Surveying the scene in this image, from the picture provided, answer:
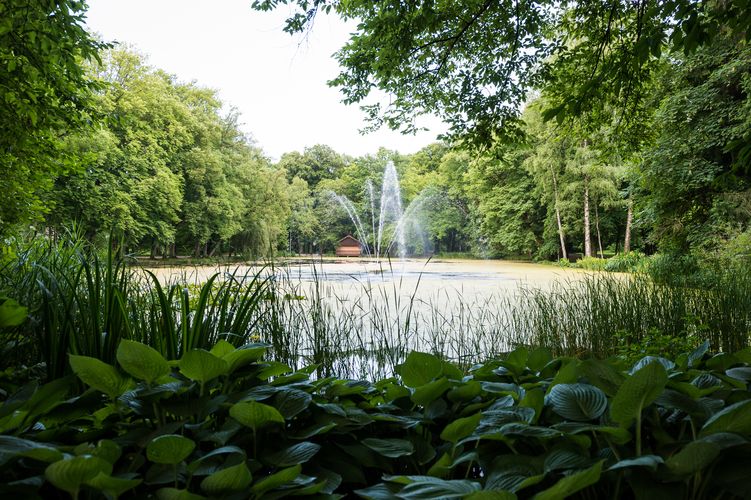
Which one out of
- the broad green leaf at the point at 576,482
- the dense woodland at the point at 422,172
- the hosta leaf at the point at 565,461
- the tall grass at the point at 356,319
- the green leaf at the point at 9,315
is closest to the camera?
the broad green leaf at the point at 576,482

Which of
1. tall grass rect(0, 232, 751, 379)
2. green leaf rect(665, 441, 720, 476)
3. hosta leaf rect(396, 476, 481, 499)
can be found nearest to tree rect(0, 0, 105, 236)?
tall grass rect(0, 232, 751, 379)

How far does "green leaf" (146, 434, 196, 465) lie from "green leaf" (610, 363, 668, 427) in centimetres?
42

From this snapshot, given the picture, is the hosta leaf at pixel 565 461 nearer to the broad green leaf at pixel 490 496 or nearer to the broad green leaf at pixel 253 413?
the broad green leaf at pixel 490 496

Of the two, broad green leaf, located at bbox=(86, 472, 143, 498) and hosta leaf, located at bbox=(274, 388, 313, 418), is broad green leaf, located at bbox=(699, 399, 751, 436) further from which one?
broad green leaf, located at bbox=(86, 472, 143, 498)

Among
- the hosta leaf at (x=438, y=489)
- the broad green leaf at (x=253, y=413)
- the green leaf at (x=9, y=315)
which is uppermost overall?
the green leaf at (x=9, y=315)

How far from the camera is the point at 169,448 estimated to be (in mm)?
438

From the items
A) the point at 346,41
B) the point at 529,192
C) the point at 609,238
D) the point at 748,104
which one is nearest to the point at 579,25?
the point at 346,41

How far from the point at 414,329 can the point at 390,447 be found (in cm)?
431

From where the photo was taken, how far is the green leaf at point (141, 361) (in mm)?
539

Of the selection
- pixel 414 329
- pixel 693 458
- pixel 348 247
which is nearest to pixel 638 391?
pixel 693 458

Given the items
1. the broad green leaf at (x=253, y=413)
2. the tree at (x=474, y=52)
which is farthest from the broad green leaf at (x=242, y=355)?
the tree at (x=474, y=52)

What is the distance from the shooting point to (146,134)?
16.6m

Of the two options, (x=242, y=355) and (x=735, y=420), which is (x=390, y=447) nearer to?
(x=242, y=355)

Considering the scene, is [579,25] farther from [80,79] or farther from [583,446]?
[583,446]
